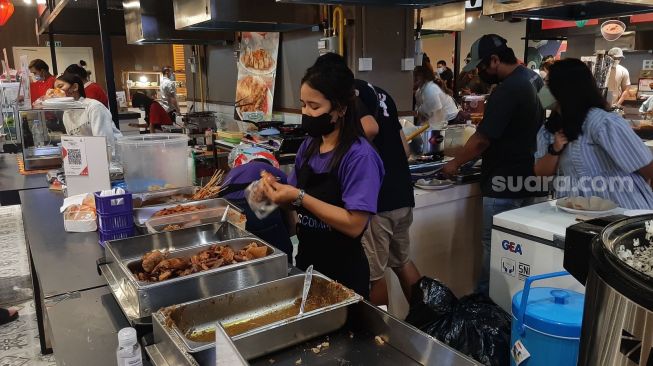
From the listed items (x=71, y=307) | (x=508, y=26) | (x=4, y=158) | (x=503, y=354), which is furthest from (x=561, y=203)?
(x=508, y=26)

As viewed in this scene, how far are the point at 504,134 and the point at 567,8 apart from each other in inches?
34.0

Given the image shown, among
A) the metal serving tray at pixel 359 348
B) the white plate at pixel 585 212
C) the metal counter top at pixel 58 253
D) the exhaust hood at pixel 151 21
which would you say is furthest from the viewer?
the exhaust hood at pixel 151 21

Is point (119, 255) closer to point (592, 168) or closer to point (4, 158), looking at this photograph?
point (592, 168)

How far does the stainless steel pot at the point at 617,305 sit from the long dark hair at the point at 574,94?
172 cm

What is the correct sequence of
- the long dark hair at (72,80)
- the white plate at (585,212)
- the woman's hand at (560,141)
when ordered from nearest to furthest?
the white plate at (585,212), the woman's hand at (560,141), the long dark hair at (72,80)

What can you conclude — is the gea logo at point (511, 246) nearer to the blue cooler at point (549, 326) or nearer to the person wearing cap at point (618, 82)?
the blue cooler at point (549, 326)

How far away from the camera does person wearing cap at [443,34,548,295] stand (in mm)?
3027

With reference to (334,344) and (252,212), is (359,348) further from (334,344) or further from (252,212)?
(252,212)

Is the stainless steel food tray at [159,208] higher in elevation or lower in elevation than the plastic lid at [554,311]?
higher

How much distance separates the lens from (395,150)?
2.73m

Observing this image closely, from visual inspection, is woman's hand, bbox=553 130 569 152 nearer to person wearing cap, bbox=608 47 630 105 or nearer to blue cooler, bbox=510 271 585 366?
blue cooler, bbox=510 271 585 366

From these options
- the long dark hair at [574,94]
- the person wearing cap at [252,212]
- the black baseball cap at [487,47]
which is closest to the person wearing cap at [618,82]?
the black baseball cap at [487,47]

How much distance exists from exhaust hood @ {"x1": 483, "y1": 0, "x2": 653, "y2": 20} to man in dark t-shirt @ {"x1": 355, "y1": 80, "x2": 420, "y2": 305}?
75 centimetres

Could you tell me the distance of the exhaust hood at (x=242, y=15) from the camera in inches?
165
